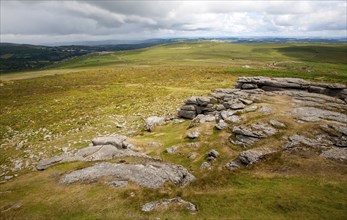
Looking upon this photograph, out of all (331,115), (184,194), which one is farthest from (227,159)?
(331,115)

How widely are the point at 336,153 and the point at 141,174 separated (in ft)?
72.4

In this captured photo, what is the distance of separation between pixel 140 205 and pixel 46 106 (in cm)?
5887

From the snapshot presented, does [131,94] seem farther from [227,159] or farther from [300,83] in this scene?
[227,159]

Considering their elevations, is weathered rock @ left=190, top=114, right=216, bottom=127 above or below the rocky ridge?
below

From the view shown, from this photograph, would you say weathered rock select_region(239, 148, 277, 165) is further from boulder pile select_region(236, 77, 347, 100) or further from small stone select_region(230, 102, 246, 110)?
boulder pile select_region(236, 77, 347, 100)

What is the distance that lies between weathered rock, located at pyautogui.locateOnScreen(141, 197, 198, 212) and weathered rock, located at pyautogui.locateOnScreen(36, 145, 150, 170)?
1079cm

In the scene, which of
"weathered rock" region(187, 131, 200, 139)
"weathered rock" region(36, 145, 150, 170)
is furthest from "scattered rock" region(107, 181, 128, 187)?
"weathered rock" region(187, 131, 200, 139)

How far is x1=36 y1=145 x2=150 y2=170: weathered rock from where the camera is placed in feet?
105

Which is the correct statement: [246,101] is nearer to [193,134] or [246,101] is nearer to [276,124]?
[276,124]

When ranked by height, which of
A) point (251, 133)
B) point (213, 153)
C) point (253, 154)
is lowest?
point (213, 153)

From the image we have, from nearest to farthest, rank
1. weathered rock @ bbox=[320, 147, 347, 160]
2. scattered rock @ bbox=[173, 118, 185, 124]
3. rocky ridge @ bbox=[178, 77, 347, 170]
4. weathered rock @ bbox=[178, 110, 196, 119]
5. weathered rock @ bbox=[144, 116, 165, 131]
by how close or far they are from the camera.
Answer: weathered rock @ bbox=[320, 147, 347, 160] → rocky ridge @ bbox=[178, 77, 347, 170] → weathered rock @ bbox=[144, 116, 165, 131] → scattered rock @ bbox=[173, 118, 185, 124] → weathered rock @ bbox=[178, 110, 196, 119]

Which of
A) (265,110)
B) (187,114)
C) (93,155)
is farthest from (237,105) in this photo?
(93,155)

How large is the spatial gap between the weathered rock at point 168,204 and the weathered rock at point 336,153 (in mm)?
16772

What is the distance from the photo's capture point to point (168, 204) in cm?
2108
